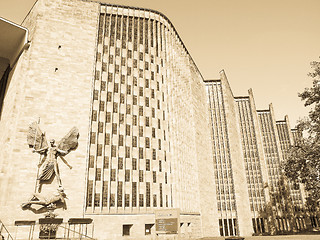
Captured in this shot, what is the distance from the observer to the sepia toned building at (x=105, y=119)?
80.1ft

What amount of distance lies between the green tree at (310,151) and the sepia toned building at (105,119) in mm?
2424

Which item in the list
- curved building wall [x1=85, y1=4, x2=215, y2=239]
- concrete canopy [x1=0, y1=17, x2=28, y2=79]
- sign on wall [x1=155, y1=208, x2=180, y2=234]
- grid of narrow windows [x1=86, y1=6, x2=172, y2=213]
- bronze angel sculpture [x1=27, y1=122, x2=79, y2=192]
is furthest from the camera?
concrete canopy [x1=0, y1=17, x2=28, y2=79]

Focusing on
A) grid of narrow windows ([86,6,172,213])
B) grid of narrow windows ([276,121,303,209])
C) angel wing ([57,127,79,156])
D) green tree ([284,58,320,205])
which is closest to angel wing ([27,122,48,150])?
angel wing ([57,127,79,156])

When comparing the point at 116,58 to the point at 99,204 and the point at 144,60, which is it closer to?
the point at 144,60

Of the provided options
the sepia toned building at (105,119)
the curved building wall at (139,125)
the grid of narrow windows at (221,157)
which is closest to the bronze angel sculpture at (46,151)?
the sepia toned building at (105,119)

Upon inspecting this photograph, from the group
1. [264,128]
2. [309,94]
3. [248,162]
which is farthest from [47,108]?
[264,128]

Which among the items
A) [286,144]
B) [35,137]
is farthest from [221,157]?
[35,137]

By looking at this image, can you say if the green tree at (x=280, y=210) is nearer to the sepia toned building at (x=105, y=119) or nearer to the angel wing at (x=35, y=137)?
the sepia toned building at (x=105, y=119)

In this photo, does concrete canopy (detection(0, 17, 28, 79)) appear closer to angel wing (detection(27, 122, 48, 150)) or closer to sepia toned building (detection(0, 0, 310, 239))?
sepia toned building (detection(0, 0, 310, 239))

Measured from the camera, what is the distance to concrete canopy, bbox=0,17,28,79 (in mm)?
28156

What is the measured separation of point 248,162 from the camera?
2675 inches

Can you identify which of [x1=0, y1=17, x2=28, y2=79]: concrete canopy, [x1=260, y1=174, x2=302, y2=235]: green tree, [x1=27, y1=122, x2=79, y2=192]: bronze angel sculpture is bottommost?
[x1=260, y1=174, x2=302, y2=235]: green tree

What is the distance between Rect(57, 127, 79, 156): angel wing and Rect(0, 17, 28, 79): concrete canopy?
11.9 m

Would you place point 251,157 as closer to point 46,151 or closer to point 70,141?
point 70,141
